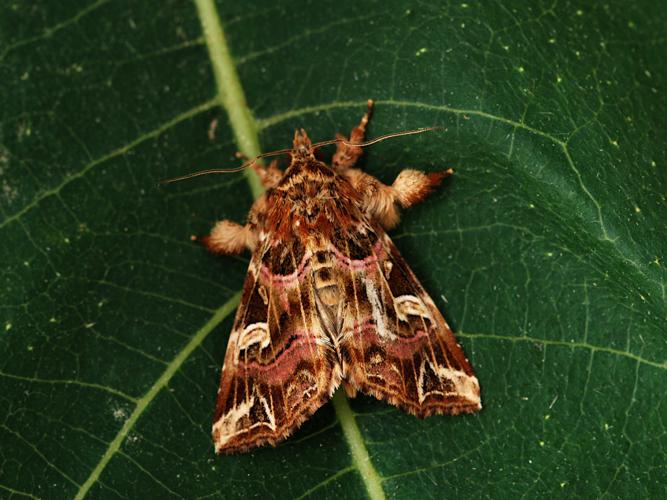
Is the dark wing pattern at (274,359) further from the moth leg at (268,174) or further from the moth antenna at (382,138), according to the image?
the moth antenna at (382,138)

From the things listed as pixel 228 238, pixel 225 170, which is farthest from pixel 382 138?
pixel 228 238

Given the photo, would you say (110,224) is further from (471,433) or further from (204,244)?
(471,433)

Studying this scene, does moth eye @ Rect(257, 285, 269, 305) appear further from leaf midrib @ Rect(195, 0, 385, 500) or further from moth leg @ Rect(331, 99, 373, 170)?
moth leg @ Rect(331, 99, 373, 170)

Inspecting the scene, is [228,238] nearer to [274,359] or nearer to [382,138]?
[274,359]

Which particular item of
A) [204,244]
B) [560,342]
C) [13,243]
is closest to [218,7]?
[204,244]

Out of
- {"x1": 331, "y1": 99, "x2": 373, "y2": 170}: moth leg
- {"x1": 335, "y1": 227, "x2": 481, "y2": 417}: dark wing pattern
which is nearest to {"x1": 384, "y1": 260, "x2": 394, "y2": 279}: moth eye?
{"x1": 335, "y1": 227, "x2": 481, "y2": 417}: dark wing pattern

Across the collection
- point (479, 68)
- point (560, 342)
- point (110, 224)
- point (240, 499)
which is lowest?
point (240, 499)

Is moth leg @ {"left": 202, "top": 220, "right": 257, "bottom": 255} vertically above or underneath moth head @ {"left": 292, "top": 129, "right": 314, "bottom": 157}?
underneath
